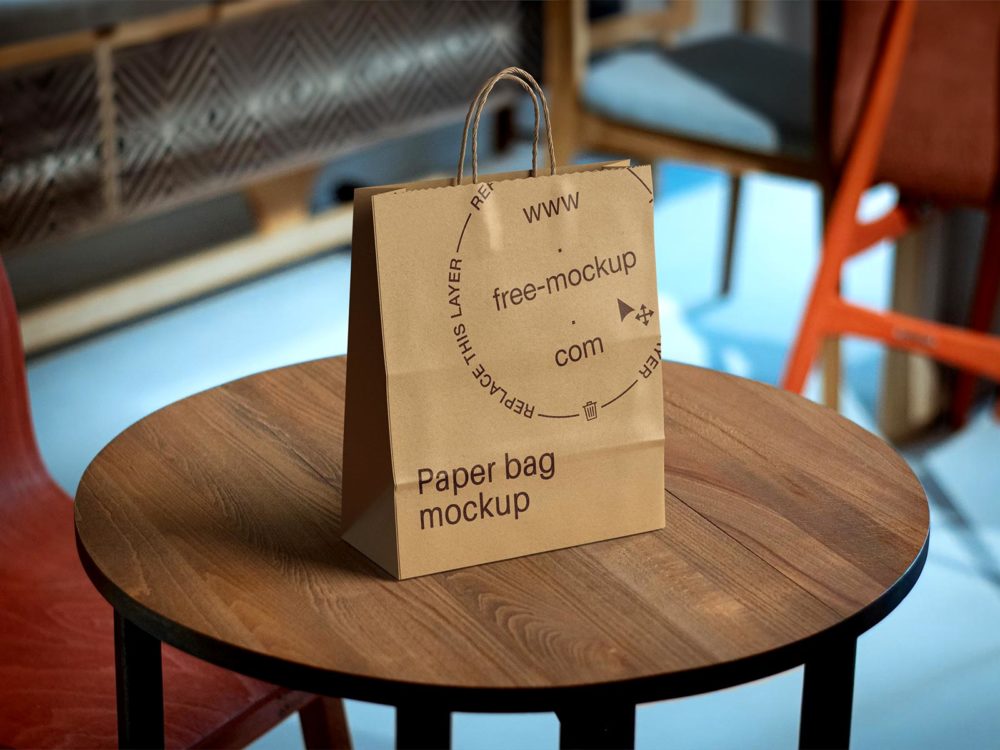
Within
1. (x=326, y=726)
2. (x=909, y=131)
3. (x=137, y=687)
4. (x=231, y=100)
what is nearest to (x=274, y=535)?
(x=137, y=687)

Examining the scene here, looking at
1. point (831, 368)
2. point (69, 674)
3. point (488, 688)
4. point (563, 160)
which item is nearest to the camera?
point (488, 688)

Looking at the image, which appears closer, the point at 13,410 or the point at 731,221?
the point at 13,410

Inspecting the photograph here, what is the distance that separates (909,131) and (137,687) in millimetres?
1496

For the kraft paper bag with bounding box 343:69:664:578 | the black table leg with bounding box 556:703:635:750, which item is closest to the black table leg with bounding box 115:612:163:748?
the kraft paper bag with bounding box 343:69:664:578

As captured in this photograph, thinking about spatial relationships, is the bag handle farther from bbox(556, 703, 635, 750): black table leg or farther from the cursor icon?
bbox(556, 703, 635, 750): black table leg

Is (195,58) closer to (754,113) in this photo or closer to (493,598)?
(754,113)

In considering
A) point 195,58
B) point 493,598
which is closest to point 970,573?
point 493,598

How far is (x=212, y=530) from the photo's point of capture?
978 mm

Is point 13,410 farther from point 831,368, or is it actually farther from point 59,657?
point 831,368

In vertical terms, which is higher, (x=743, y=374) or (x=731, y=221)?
(x=731, y=221)

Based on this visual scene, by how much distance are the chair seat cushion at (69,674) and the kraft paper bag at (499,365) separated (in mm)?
233

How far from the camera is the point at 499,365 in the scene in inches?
35.1

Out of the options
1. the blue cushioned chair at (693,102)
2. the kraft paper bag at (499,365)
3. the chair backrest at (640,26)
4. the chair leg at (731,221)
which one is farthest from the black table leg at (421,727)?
the chair backrest at (640,26)

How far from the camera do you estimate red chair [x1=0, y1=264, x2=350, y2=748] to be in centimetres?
108
